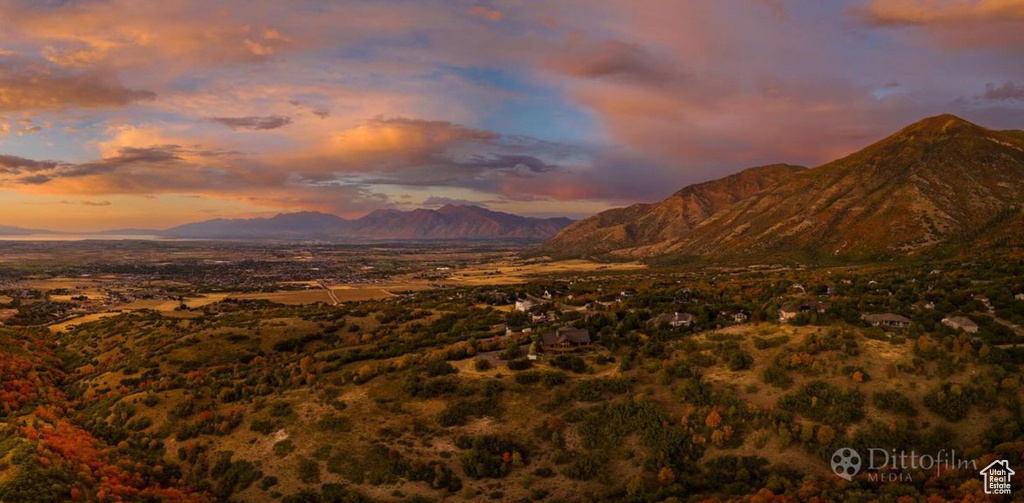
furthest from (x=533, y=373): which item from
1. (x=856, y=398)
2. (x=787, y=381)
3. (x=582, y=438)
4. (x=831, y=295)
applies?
(x=831, y=295)

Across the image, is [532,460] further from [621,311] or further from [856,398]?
[621,311]

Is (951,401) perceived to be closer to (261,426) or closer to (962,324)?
(962,324)

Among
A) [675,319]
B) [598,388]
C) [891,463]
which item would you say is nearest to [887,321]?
[675,319]

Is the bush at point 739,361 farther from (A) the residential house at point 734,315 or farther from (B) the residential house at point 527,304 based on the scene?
(B) the residential house at point 527,304

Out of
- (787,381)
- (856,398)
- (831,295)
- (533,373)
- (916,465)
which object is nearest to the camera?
(916,465)

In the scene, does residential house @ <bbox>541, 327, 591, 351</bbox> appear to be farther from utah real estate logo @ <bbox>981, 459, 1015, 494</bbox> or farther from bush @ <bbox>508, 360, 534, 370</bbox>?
utah real estate logo @ <bbox>981, 459, 1015, 494</bbox>

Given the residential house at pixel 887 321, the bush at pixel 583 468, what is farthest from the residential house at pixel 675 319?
the bush at pixel 583 468

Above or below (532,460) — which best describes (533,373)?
above
